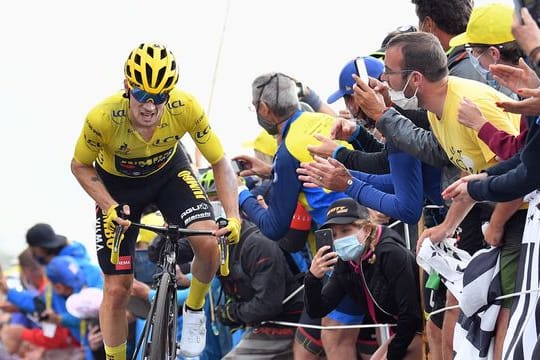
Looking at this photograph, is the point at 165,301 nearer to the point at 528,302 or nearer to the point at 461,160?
the point at 461,160

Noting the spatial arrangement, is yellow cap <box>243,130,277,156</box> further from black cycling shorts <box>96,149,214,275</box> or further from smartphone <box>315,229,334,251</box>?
smartphone <box>315,229,334,251</box>

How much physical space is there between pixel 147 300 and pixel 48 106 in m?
20.1

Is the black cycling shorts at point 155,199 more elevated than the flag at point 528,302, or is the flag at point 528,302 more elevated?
the flag at point 528,302

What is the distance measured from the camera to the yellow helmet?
9375mm

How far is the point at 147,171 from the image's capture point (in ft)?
33.0

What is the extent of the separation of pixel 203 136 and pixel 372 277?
162cm

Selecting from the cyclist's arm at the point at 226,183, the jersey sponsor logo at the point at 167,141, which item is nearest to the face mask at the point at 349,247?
the cyclist's arm at the point at 226,183

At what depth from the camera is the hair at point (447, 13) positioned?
30.9 ft

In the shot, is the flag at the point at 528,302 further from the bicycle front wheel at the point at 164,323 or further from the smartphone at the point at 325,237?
the bicycle front wheel at the point at 164,323

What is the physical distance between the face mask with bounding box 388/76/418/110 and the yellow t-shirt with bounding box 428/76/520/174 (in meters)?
0.31

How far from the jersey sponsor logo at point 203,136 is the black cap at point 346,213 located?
41.7 inches

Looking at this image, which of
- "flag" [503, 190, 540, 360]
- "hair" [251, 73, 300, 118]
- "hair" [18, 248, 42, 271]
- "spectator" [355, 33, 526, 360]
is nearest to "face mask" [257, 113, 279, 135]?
"hair" [251, 73, 300, 118]

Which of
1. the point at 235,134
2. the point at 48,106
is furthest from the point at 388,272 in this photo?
the point at 48,106

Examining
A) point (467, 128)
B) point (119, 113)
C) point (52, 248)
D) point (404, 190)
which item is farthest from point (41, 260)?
point (467, 128)
